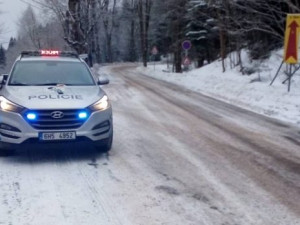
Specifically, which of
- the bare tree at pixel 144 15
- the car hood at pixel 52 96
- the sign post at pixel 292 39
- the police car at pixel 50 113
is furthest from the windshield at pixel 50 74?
the bare tree at pixel 144 15

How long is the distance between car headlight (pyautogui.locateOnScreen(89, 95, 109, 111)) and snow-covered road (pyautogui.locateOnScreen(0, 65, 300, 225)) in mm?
821

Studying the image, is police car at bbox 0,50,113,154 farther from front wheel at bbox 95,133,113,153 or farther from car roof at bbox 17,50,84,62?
car roof at bbox 17,50,84,62

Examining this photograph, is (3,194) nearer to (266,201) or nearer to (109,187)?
(109,187)

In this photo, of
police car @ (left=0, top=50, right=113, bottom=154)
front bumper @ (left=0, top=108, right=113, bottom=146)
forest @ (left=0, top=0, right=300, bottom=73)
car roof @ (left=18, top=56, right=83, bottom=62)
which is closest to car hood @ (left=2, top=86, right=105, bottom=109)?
police car @ (left=0, top=50, right=113, bottom=154)

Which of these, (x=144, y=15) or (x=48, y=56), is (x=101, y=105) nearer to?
(x=48, y=56)

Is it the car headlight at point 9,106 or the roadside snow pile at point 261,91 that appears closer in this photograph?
the car headlight at point 9,106

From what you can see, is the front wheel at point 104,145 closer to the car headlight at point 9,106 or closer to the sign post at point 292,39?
the car headlight at point 9,106

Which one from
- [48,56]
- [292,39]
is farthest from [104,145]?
[292,39]

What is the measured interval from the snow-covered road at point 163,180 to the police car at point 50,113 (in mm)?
404

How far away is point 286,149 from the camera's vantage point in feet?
29.2

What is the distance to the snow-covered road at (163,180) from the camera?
17.7 ft

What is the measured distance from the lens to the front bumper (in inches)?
288

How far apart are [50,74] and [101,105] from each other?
4.99 ft

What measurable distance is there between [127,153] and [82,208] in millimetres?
2830
